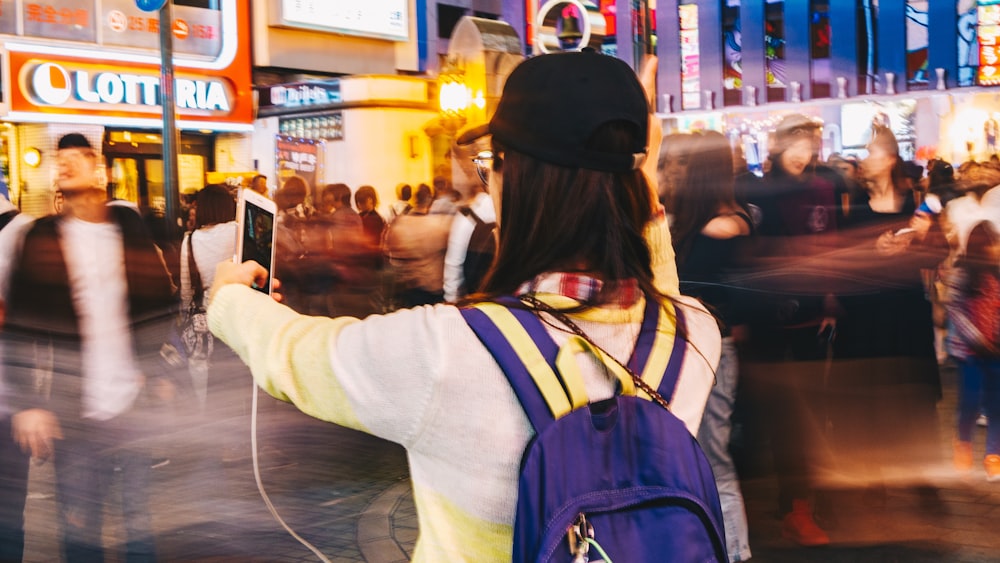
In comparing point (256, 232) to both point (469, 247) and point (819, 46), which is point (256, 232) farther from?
point (819, 46)

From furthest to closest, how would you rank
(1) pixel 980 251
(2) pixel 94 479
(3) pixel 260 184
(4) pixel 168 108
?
(3) pixel 260 184, (4) pixel 168 108, (1) pixel 980 251, (2) pixel 94 479

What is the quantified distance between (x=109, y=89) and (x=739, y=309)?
17.0ft

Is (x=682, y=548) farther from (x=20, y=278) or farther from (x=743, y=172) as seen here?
(x=743, y=172)

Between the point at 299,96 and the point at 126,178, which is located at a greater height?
the point at 299,96

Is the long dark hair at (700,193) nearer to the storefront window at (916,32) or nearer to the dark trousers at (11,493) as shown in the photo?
the dark trousers at (11,493)

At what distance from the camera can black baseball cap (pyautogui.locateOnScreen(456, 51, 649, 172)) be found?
1.28 meters

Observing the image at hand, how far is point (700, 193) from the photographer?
4.09 m

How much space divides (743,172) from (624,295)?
3465 millimetres

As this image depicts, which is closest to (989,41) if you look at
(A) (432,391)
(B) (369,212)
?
(B) (369,212)

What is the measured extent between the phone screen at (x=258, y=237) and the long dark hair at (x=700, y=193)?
245cm

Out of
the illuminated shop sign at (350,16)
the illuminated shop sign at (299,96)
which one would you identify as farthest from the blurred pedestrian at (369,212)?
the illuminated shop sign at (350,16)

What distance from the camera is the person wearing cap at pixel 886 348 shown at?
4.45m

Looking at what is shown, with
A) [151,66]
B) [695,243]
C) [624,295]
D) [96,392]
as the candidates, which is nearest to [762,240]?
[695,243]

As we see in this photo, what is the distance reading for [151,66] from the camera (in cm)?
800
